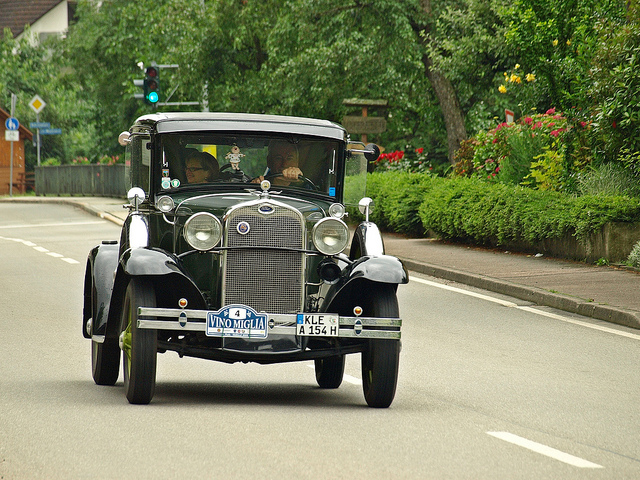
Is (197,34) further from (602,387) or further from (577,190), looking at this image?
(602,387)

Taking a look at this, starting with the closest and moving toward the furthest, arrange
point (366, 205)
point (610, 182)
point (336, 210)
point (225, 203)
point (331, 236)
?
1. point (331, 236)
2. point (225, 203)
3. point (336, 210)
4. point (366, 205)
5. point (610, 182)

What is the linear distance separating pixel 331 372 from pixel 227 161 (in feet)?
5.64

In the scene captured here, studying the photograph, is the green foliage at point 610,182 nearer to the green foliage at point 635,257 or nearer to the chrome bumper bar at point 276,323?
the green foliage at point 635,257

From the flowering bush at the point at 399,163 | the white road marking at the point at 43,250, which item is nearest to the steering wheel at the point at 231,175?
the white road marking at the point at 43,250

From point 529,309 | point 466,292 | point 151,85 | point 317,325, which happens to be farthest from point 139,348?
point 151,85

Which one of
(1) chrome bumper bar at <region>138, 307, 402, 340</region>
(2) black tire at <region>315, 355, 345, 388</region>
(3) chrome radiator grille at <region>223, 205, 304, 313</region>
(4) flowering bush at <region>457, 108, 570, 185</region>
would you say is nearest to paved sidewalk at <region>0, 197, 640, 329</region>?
(4) flowering bush at <region>457, 108, 570, 185</region>

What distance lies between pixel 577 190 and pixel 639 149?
2.42 metres

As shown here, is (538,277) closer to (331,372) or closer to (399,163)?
(331,372)

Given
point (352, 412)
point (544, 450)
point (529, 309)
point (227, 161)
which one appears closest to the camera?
point (544, 450)

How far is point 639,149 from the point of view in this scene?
17.7m

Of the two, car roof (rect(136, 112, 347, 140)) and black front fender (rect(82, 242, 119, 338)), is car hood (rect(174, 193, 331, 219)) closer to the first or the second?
car roof (rect(136, 112, 347, 140))

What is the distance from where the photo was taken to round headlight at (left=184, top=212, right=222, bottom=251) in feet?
25.3

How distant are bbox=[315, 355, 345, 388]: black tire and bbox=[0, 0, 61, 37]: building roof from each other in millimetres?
82218

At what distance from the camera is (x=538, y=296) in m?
Answer: 14.4
